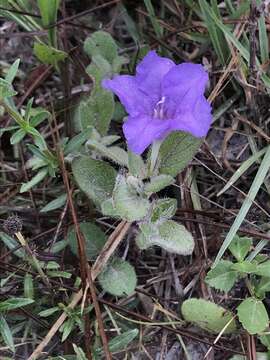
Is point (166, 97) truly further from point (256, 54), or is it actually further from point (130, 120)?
point (256, 54)

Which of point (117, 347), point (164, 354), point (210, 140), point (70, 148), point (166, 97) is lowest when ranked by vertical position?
point (164, 354)

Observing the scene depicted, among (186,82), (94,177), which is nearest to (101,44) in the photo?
(94,177)

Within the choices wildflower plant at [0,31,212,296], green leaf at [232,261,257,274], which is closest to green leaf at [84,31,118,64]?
wildflower plant at [0,31,212,296]

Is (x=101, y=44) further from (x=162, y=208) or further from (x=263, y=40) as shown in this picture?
(x=162, y=208)

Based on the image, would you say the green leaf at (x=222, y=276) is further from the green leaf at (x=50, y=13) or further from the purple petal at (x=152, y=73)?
the green leaf at (x=50, y=13)

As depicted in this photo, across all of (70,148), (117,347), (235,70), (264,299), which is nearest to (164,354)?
(117,347)
